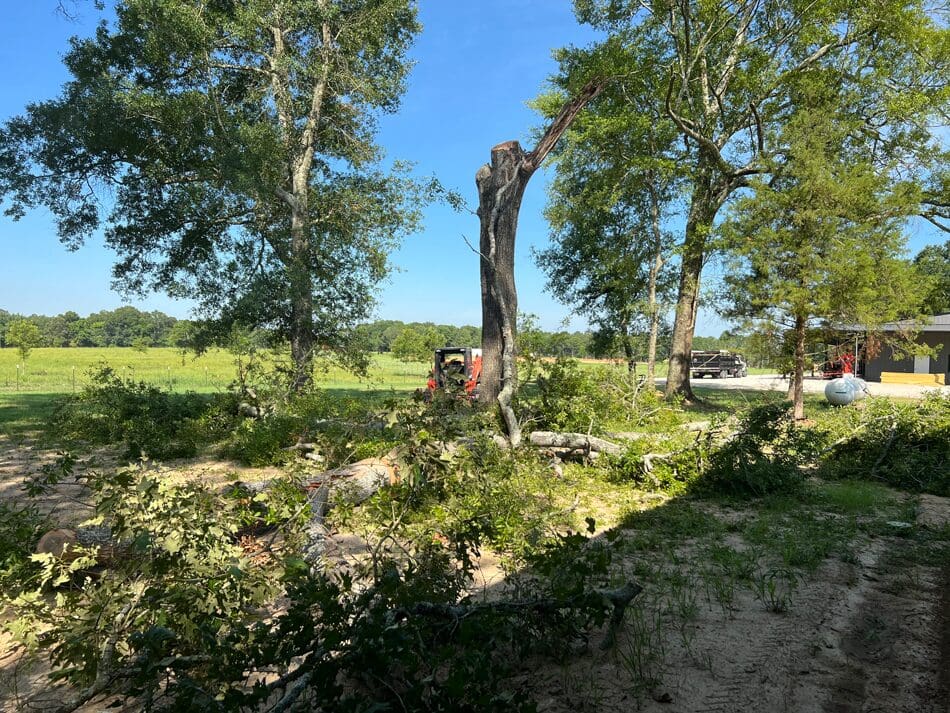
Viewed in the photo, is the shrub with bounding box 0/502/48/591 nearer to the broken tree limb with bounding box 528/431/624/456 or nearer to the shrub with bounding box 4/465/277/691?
the shrub with bounding box 4/465/277/691

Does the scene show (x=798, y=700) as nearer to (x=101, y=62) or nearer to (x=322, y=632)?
(x=322, y=632)

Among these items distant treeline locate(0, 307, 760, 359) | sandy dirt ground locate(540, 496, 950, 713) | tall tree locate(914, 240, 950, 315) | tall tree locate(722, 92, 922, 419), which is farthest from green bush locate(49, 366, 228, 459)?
distant treeline locate(0, 307, 760, 359)

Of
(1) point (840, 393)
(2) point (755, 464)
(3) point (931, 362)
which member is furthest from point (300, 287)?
(3) point (931, 362)

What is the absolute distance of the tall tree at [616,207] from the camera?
58.6 ft

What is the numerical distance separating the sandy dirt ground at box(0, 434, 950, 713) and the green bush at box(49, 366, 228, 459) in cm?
732

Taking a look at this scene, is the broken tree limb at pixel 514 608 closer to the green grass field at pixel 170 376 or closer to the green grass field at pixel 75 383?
the green grass field at pixel 75 383

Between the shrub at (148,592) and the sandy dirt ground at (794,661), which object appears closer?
the sandy dirt ground at (794,661)

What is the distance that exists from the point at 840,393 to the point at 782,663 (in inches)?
622

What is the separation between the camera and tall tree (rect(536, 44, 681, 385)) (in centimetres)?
1788

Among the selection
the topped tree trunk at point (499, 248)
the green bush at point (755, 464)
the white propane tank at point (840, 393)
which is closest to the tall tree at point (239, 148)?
the topped tree trunk at point (499, 248)

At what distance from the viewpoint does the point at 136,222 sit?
15.9 m

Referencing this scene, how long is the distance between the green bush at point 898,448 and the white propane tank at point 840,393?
7.12 meters

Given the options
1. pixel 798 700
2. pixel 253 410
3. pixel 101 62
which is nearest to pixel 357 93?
pixel 101 62

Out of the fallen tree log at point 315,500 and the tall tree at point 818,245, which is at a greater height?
the tall tree at point 818,245
